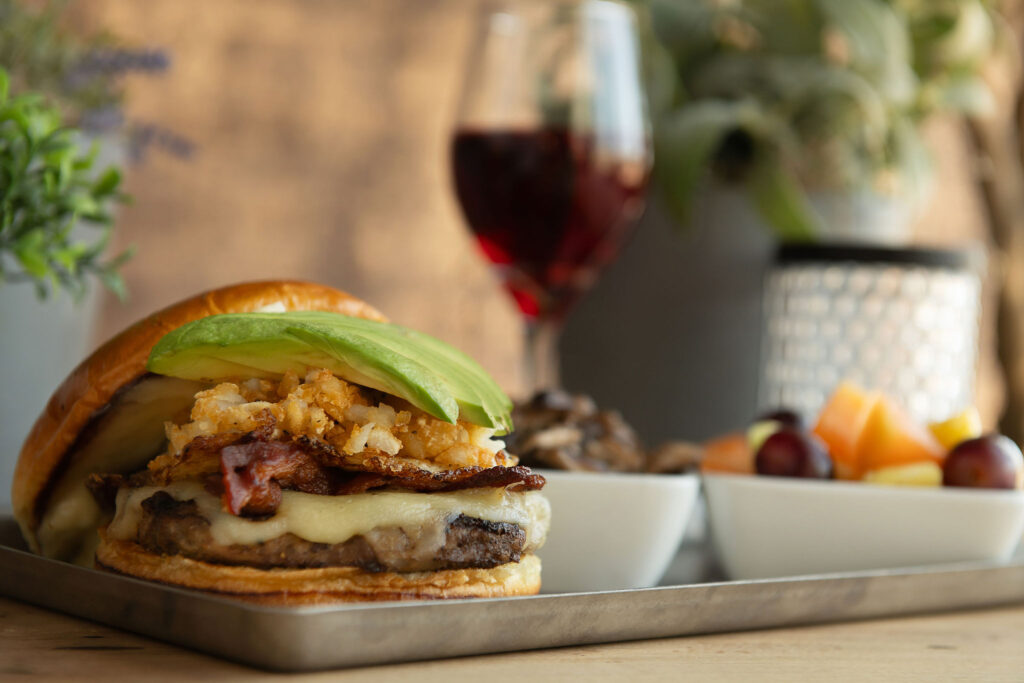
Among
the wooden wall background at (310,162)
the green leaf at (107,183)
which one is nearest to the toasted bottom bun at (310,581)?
the green leaf at (107,183)

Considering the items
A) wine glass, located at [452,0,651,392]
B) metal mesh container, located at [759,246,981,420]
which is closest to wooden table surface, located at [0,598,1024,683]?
wine glass, located at [452,0,651,392]

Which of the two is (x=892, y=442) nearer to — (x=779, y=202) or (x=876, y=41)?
(x=779, y=202)

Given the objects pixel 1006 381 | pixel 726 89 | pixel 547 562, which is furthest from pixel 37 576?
pixel 1006 381

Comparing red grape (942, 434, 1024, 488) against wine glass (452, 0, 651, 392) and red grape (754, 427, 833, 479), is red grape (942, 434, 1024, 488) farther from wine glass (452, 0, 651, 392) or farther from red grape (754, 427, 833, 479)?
wine glass (452, 0, 651, 392)

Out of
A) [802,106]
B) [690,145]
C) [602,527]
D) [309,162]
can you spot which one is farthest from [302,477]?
[309,162]

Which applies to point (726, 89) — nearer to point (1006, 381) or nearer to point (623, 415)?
point (623, 415)

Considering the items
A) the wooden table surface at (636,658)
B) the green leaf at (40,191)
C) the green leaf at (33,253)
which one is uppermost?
the green leaf at (40,191)

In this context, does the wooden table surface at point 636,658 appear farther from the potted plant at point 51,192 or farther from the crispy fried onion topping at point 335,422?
the potted plant at point 51,192
